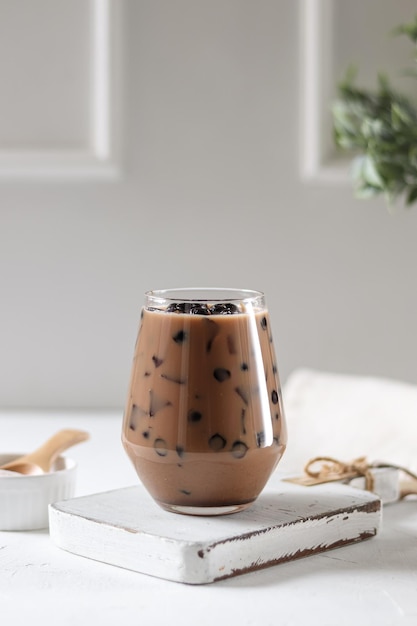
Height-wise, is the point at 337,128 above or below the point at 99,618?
above

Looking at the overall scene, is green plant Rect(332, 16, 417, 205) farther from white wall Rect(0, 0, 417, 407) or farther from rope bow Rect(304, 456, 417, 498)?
rope bow Rect(304, 456, 417, 498)

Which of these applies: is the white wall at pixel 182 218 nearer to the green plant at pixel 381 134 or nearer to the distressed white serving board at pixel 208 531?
the green plant at pixel 381 134

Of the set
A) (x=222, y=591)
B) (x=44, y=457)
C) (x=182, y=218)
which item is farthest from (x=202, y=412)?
(x=182, y=218)

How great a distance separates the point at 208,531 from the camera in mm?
619

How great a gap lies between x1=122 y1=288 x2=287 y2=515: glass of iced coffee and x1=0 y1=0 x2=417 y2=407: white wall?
0.79 m

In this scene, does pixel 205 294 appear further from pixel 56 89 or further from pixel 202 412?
pixel 56 89

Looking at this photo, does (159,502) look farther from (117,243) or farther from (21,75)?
(21,75)

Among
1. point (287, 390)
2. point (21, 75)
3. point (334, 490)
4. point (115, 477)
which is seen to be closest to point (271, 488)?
point (334, 490)

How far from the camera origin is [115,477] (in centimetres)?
92

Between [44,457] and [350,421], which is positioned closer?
[44,457]

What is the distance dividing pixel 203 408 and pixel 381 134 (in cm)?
71

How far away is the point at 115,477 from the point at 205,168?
26.2 inches

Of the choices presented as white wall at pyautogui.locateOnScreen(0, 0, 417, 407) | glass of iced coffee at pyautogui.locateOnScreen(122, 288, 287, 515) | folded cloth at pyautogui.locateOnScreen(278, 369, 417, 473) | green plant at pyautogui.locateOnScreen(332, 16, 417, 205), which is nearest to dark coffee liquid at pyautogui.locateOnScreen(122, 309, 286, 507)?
glass of iced coffee at pyautogui.locateOnScreen(122, 288, 287, 515)

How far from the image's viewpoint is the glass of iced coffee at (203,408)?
64 cm
